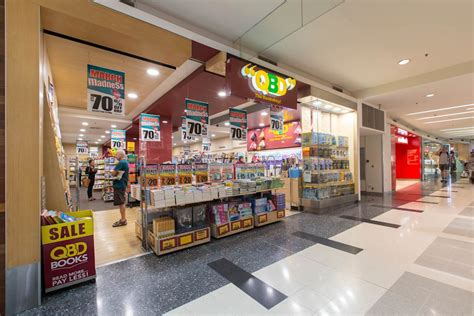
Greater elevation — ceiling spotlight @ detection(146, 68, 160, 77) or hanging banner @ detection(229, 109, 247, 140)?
ceiling spotlight @ detection(146, 68, 160, 77)

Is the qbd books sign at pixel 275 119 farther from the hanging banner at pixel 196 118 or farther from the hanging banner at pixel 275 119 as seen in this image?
the hanging banner at pixel 196 118

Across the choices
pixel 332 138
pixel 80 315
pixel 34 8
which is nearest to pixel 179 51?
pixel 34 8

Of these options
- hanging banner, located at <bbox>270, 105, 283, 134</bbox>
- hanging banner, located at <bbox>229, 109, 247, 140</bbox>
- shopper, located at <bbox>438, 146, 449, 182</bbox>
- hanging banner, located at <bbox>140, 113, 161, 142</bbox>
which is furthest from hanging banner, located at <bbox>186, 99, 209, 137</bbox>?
shopper, located at <bbox>438, 146, 449, 182</bbox>

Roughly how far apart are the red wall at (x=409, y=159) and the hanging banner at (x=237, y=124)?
1354 centimetres

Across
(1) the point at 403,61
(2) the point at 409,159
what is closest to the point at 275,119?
(1) the point at 403,61

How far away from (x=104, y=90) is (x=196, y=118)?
242 cm

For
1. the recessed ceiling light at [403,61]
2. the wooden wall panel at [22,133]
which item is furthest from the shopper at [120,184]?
the recessed ceiling light at [403,61]

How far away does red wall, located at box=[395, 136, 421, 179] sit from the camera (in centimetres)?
1465

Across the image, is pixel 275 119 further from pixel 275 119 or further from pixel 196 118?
pixel 196 118

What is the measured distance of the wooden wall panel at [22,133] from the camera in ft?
7.07

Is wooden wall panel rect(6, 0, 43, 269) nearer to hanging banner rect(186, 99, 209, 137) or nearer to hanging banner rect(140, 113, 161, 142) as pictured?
hanging banner rect(186, 99, 209, 137)

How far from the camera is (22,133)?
221cm

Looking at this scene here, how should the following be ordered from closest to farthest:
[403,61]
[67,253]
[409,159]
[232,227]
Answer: [67,253], [232,227], [403,61], [409,159]

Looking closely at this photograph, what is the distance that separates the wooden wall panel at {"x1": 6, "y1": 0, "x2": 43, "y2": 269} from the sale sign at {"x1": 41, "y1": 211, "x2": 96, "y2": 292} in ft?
0.48
